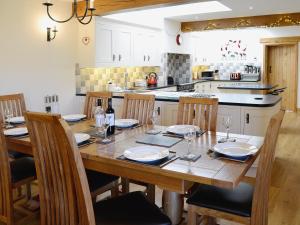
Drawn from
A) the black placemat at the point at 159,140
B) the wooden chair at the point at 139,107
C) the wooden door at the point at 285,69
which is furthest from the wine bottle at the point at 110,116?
the wooden door at the point at 285,69

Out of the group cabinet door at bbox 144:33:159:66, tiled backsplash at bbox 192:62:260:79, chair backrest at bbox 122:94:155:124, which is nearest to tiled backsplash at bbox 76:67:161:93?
cabinet door at bbox 144:33:159:66

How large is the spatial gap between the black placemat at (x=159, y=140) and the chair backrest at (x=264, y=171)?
0.65m

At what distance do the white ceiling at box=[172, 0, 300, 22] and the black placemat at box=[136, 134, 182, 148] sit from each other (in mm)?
3426

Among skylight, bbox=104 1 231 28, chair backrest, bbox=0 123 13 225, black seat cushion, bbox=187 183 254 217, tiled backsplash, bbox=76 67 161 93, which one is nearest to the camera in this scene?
black seat cushion, bbox=187 183 254 217

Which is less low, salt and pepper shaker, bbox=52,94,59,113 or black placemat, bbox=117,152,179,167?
salt and pepper shaker, bbox=52,94,59,113

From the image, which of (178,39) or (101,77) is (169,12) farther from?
(101,77)

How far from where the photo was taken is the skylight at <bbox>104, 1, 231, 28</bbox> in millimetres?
5504

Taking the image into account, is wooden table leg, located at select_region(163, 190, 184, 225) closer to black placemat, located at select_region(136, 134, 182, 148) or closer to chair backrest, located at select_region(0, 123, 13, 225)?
black placemat, located at select_region(136, 134, 182, 148)

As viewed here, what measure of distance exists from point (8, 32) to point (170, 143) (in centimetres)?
262

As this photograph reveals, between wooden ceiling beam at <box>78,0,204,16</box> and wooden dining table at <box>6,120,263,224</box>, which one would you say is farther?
wooden ceiling beam at <box>78,0,204,16</box>

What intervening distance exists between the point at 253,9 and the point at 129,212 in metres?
5.02

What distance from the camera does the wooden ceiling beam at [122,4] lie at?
12.1ft

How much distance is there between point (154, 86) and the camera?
243 inches

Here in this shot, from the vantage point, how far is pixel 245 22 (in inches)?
254
